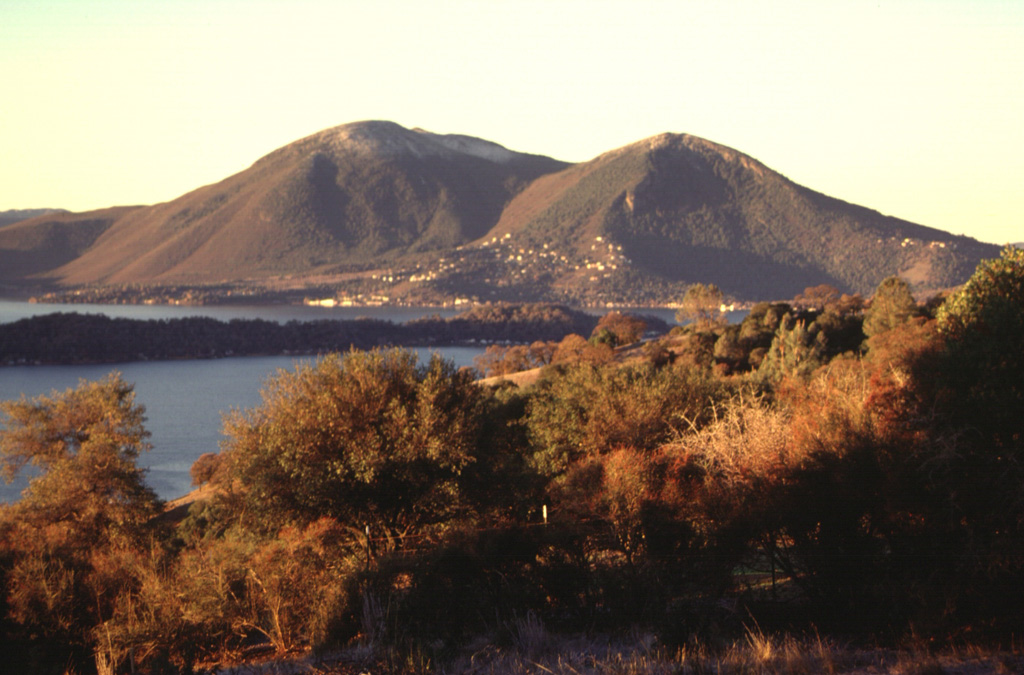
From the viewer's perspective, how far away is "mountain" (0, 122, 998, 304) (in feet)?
454

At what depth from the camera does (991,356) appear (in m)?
10.2

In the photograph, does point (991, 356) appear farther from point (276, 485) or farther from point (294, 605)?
point (276, 485)

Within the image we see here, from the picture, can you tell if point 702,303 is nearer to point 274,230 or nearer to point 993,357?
point 993,357

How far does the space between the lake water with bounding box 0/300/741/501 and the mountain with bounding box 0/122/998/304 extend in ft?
80.3

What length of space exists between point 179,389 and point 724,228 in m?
106

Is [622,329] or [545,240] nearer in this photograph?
[622,329]

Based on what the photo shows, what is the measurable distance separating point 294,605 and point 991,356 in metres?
8.05

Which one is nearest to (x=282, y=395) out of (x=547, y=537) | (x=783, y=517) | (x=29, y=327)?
(x=547, y=537)

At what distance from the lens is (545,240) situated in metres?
156

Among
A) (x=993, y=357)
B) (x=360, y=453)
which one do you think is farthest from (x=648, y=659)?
(x=360, y=453)

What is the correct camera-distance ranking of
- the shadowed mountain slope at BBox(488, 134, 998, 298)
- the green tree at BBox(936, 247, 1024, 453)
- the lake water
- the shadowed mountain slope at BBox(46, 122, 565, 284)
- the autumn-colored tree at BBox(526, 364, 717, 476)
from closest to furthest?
the green tree at BBox(936, 247, 1024, 453), the autumn-colored tree at BBox(526, 364, 717, 476), the lake water, the shadowed mountain slope at BBox(488, 134, 998, 298), the shadowed mountain slope at BBox(46, 122, 565, 284)

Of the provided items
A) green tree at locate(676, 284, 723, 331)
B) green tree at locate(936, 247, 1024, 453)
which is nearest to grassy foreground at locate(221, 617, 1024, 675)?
green tree at locate(936, 247, 1024, 453)

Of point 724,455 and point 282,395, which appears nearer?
point 724,455

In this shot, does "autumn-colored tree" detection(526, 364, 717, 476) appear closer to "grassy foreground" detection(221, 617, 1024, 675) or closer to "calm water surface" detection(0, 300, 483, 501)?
"grassy foreground" detection(221, 617, 1024, 675)
